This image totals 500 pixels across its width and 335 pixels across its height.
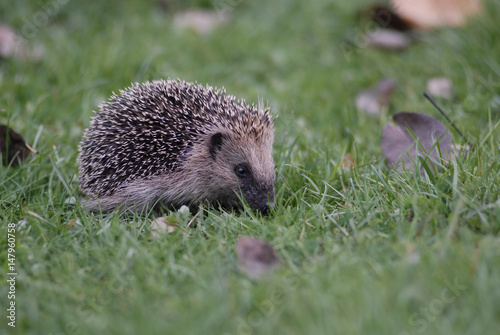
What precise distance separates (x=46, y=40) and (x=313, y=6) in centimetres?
441

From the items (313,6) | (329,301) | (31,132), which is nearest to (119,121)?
(31,132)

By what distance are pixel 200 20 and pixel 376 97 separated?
3.52 m

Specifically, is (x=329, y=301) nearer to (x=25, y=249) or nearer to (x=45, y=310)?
(x=45, y=310)

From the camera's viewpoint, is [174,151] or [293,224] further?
[174,151]

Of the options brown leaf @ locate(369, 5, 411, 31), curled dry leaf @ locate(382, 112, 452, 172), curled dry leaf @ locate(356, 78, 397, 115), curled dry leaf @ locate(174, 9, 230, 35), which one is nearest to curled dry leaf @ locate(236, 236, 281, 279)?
curled dry leaf @ locate(382, 112, 452, 172)

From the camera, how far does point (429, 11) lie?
8.16m

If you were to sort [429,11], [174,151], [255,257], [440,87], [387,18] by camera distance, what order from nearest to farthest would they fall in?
[255,257] < [174,151] < [440,87] < [429,11] < [387,18]

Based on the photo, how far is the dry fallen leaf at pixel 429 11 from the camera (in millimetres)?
7934

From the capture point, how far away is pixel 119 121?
16.1ft

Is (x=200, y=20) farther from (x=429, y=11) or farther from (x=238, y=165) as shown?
(x=238, y=165)

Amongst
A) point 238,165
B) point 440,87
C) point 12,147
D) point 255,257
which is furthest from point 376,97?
point 12,147

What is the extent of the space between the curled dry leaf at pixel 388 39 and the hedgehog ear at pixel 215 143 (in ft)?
13.2

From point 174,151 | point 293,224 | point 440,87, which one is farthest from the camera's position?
point 440,87

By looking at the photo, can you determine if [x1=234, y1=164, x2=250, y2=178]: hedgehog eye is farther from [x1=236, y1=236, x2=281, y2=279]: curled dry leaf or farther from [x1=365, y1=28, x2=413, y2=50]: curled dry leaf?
[x1=365, y1=28, x2=413, y2=50]: curled dry leaf
